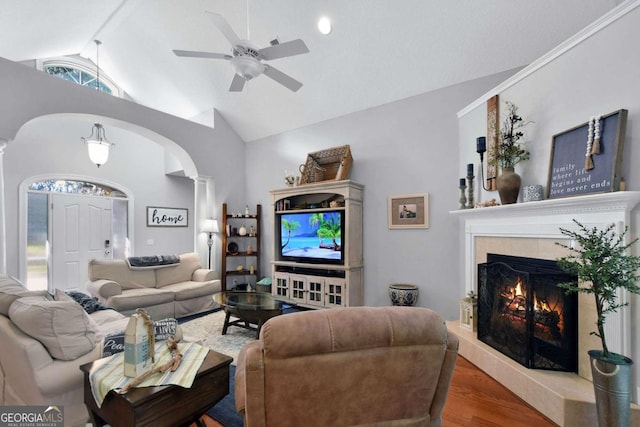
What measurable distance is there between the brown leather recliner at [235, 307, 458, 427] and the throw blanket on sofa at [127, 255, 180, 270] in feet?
12.2

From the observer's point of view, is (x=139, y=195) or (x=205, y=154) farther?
(x=139, y=195)

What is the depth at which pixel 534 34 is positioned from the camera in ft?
9.50

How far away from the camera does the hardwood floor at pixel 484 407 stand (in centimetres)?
191

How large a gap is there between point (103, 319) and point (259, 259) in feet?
9.95

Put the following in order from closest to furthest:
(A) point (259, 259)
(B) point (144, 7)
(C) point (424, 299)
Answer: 1. (C) point (424, 299)
2. (B) point (144, 7)
3. (A) point (259, 259)

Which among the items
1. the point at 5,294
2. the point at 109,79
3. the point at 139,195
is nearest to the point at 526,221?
the point at 5,294

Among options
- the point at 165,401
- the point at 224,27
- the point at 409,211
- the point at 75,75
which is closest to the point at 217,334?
the point at 165,401

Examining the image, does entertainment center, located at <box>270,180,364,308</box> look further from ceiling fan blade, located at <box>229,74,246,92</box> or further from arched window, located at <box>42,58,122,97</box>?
arched window, located at <box>42,58,122,97</box>

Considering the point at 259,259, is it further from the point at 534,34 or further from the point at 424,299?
the point at 534,34

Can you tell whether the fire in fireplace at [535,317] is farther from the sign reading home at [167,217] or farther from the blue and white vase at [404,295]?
the sign reading home at [167,217]

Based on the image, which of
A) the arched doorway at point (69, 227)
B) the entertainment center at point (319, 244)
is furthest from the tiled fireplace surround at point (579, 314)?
the arched doorway at point (69, 227)

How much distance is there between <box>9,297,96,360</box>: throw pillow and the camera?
1.67 metres

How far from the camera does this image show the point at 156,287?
14.3 feet

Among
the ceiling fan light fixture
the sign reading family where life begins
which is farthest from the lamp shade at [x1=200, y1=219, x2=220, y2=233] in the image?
the sign reading family where life begins
